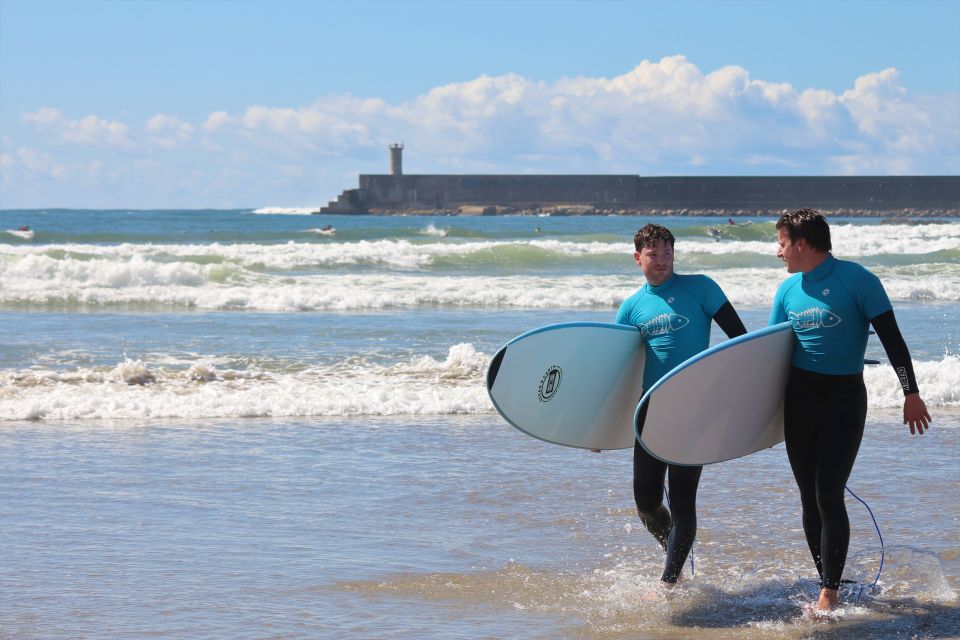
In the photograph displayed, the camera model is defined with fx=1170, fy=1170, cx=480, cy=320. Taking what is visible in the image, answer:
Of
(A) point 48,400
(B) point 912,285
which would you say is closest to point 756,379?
(A) point 48,400

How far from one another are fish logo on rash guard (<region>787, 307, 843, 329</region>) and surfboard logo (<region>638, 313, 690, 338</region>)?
0.38 metres

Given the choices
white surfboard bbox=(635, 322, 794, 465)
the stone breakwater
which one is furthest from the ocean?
the stone breakwater

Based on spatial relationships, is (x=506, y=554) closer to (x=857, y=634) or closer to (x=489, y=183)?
(x=857, y=634)

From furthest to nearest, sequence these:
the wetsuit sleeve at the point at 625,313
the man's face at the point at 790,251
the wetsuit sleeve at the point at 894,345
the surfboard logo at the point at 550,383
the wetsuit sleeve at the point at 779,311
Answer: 1. the surfboard logo at the point at 550,383
2. the wetsuit sleeve at the point at 625,313
3. the wetsuit sleeve at the point at 779,311
4. the man's face at the point at 790,251
5. the wetsuit sleeve at the point at 894,345

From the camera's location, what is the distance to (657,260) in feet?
13.6

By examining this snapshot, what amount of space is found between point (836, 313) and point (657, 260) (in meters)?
0.64

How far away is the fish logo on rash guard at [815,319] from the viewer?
12.8ft

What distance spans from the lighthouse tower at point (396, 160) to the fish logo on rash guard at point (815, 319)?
290 feet

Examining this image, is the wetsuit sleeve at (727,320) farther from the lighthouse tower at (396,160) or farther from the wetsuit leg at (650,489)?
the lighthouse tower at (396,160)

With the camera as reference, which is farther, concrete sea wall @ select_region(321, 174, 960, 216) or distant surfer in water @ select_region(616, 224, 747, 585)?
concrete sea wall @ select_region(321, 174, 960, 216)

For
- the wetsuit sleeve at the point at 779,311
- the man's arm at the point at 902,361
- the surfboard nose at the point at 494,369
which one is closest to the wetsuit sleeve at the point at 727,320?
the wetsuit sleeve at the point at 779,311

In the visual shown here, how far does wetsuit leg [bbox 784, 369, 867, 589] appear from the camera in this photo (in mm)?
3902

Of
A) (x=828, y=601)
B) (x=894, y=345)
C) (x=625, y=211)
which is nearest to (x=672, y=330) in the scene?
(x=894, y=345)

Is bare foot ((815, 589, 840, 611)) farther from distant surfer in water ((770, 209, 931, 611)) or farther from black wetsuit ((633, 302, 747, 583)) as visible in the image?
black wetsuit ((633, 302, 747, 583))
